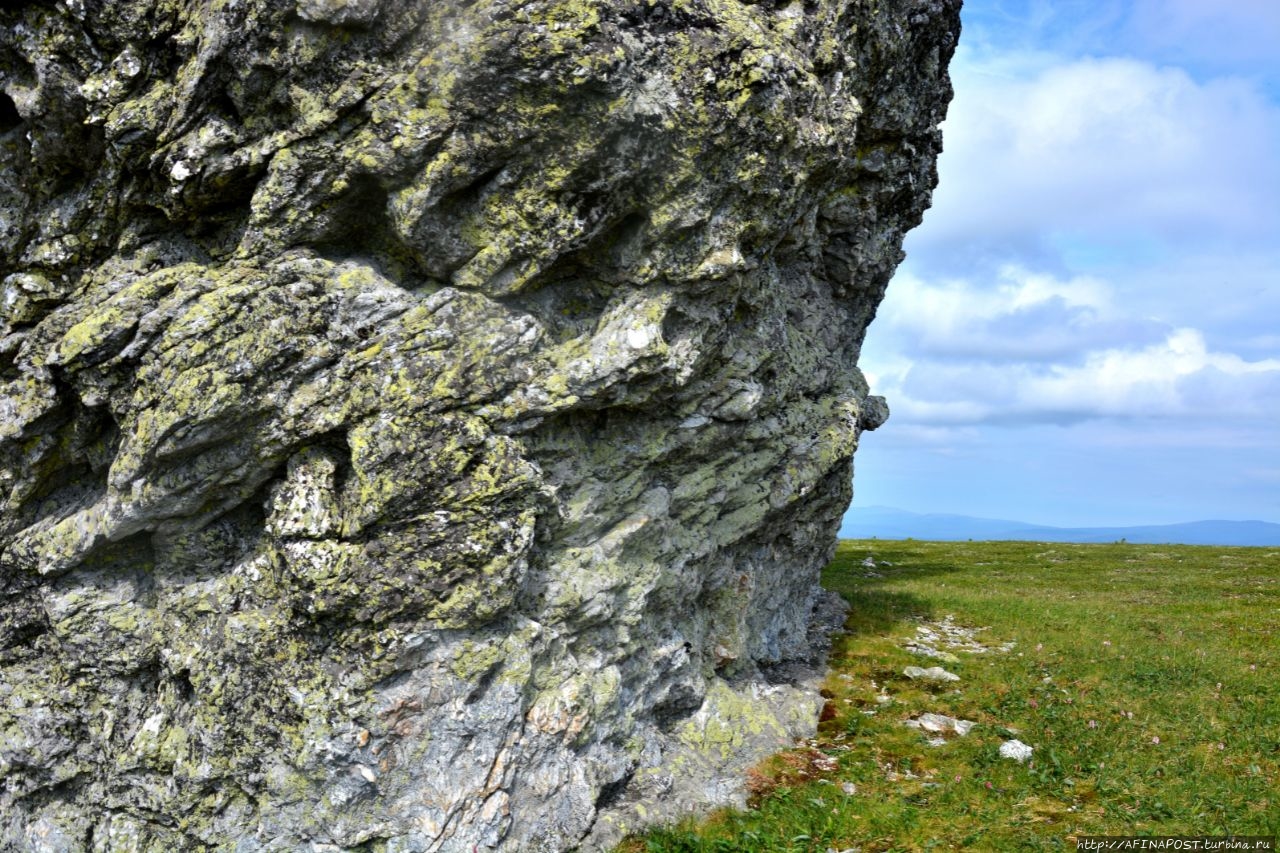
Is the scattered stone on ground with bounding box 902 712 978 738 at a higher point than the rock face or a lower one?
lower

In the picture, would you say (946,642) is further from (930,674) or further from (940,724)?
(940,724)

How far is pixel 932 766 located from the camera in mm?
19562

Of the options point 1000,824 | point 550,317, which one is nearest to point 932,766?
point 1000,824

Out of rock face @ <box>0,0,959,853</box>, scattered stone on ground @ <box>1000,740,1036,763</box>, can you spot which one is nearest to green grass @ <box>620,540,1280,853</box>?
scattered stone on ground @ <box>1000,740,1036,763</box>

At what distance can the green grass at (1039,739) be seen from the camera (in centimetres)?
1641

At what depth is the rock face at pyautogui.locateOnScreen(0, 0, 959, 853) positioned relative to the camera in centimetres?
1384

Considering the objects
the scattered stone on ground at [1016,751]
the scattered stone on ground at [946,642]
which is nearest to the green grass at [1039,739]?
the scattered stone on ground at [1016,751]

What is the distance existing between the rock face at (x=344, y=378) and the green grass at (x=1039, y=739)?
133 inches

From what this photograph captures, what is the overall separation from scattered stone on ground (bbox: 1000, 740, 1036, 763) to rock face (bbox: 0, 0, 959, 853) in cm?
841

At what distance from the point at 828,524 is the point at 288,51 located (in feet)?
73.8

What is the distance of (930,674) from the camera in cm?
2634

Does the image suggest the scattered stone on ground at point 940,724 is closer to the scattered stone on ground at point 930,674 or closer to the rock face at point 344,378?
the scattered stone on ground at point 930,674

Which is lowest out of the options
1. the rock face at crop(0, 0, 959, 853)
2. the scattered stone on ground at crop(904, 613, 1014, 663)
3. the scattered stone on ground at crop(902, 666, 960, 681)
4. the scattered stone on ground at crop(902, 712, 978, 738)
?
the scattered stone on ground at crop(902, 712, 978, 738)

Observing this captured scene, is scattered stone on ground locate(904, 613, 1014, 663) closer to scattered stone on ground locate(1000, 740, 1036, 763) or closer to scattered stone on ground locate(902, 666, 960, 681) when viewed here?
scattered stone on ground locate(902, 666, 960, 681)
